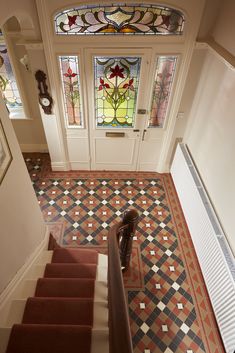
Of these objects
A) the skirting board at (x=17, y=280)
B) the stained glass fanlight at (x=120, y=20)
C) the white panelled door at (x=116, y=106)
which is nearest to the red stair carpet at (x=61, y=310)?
the skirting board at (x=17, y=280)

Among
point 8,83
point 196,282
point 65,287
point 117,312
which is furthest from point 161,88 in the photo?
point 117,312

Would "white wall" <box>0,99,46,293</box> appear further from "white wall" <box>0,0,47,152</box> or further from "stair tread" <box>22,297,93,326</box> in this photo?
"white wall" <box>0,0,47,152</box>

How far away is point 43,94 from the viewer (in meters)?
3.85

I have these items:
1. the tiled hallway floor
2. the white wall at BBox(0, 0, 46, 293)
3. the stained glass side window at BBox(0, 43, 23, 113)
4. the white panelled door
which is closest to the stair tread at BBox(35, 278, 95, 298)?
the white wall at BBox(0, 0, 46, 293)

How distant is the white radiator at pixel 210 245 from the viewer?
2.65 meters

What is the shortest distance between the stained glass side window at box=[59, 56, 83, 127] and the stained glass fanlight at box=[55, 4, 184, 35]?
0.42m

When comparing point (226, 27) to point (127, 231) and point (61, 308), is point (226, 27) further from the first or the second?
point (61, 308)

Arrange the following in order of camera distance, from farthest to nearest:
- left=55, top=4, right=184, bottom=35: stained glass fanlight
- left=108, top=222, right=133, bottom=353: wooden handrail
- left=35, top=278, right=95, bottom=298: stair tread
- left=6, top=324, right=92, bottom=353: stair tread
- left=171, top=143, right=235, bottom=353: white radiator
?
left=55, top=4, right=184, bottom=35: stained glass fanlight, left=171, top=143, right=235, bottom=353: white radiator, left=35, top=278, right=95, bottom=298: stair tread, left=6, top=324, right=92, bottom=353: stair tread, left=108, top=222, right=133, bottom=353: wooden handrail

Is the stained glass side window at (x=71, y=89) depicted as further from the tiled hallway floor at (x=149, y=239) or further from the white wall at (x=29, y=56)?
the tiled hallway floor at (x=149, y=239)

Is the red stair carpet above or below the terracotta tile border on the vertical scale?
above

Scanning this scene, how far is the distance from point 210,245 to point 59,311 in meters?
2.01

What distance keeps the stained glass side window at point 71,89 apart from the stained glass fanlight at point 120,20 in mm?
417

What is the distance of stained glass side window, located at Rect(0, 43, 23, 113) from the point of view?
4207 mm

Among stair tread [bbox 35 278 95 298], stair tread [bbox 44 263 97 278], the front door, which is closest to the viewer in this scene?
stair tread [bbox 35 278 95 298]
